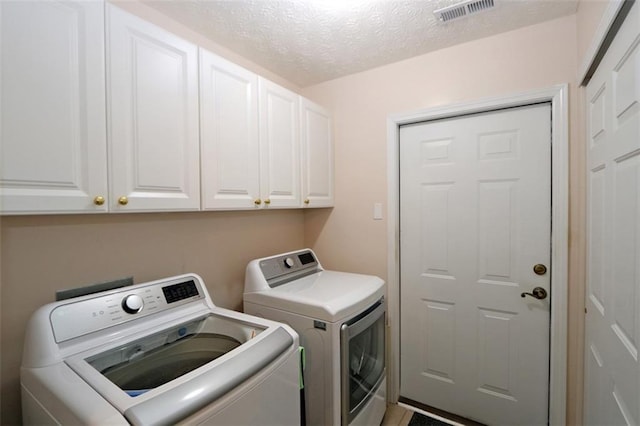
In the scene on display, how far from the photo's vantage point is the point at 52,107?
0.90m

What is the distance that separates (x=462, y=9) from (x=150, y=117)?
1.58 metres

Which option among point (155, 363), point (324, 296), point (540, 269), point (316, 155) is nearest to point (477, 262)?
point (540, 269)

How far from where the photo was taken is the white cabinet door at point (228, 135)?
1.35m

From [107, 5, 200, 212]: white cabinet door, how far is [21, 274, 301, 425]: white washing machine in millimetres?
421

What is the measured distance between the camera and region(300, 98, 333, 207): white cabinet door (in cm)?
200

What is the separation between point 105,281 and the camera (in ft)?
4.22

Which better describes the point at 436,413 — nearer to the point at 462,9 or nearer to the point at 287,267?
the point at 287,267

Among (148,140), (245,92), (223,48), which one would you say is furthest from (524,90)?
(148,140)

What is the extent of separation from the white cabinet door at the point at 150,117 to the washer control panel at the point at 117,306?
1.22 feet

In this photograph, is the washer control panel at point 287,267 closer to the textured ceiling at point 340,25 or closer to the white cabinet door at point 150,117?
the white cabinet door at point 150,117

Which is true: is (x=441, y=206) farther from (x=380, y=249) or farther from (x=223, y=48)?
(x=223, y=48)

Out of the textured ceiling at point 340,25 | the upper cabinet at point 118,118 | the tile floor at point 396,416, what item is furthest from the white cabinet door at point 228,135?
the tile floor at point 396,416

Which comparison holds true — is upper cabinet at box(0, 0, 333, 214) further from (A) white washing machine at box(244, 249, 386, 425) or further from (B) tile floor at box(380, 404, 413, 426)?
(B) tile floor at box(380, 404, 413, 426)

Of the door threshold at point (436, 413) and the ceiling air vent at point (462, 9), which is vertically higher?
the ceiling air vent at point (462, 9)
